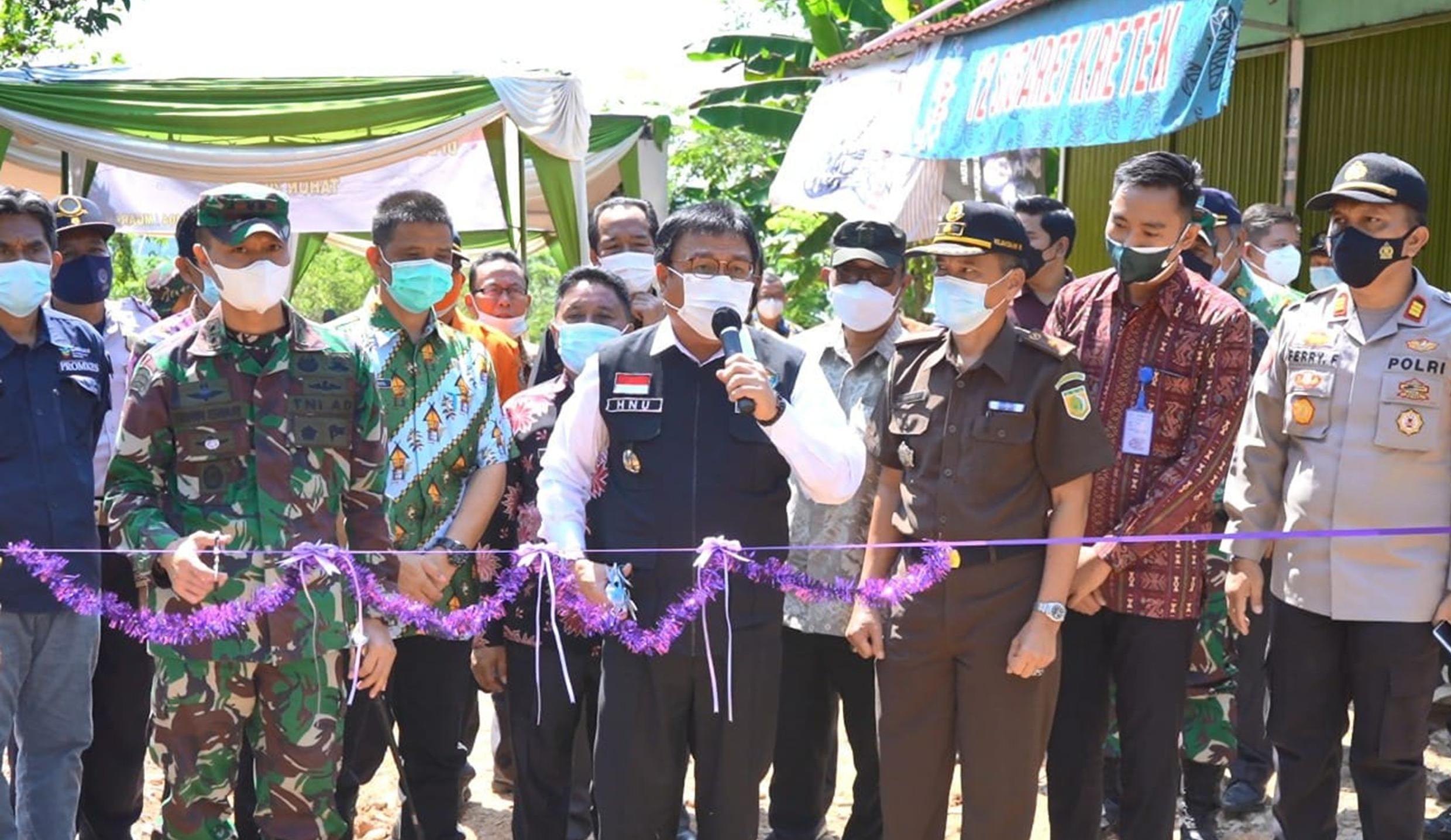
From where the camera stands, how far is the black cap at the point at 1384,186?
4.11m

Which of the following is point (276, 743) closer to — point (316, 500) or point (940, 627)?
point (316, 500)

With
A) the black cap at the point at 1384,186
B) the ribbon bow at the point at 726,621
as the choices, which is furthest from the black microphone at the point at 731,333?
the black cap at the point at 1384,186

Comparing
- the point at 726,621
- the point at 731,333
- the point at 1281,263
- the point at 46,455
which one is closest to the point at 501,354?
the point at 46,455

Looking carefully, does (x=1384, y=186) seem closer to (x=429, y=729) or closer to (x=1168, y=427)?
(x=1168, y=427)

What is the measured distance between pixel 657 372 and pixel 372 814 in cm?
266

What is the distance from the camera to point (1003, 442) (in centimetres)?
392

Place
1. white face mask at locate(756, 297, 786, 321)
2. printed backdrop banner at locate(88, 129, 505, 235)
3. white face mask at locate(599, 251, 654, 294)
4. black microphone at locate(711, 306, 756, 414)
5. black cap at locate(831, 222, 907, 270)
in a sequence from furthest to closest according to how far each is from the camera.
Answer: printed backdrop banner at locate(88, 129, 505, 235), white face mask at locate(756, 297, 786, 321), white face mask at locate(599, 251, 654, 294), black cap at locate(831, 222, 907, 270), black microphone at locate(711, 306, 756, 414)

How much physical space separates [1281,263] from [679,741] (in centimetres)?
477

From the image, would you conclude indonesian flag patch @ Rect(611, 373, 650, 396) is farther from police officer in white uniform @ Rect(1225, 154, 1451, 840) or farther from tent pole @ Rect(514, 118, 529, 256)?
tent pole @ Rect(514, 118, 529, 256)

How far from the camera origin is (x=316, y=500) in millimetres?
3854

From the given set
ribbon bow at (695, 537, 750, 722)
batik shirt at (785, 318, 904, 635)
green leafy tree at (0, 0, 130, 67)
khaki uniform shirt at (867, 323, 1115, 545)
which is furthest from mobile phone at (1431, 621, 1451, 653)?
green leafy tree at (0, 0, 130, 67)

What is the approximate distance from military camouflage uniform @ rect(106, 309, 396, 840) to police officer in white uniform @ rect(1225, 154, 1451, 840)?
→ 269 centimetres

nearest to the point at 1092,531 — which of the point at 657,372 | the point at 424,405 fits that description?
the point at 657,372

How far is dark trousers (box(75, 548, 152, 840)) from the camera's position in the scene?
4.87 m
